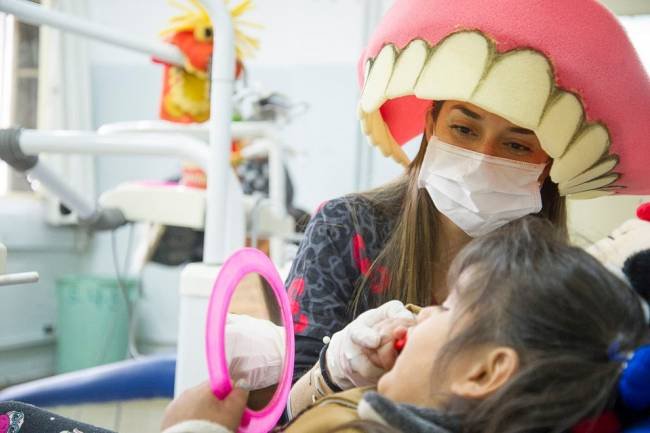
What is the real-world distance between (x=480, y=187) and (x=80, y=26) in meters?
0.95

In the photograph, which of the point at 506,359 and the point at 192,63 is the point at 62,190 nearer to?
the point at 192,63

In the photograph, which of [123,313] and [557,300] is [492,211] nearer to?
[557,300]

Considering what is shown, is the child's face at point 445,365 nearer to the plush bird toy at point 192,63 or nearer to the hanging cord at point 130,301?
the plush bird toy at point 192,63

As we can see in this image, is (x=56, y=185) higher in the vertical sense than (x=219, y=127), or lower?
lower

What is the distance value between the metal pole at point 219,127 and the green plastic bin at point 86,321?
77.3 inches

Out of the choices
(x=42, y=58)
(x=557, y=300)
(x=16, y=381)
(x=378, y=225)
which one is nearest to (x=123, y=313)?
(x=16, y=381)

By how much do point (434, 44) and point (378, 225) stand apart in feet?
1.10

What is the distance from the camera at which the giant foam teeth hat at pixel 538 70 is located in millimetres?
918

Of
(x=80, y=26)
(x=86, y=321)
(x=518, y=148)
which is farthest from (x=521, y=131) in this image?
(x=86, y=321)

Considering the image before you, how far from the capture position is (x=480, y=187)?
103 cm

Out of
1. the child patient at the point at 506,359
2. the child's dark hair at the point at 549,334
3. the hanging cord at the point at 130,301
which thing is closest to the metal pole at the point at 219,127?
the child patient at the point at 506,359

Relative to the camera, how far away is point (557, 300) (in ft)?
2.14

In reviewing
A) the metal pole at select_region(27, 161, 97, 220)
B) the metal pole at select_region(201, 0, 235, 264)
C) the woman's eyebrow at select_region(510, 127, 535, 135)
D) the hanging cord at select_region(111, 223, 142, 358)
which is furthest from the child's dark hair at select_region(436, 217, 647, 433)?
the hanging cord at select_region(111, 223, 142, 358)

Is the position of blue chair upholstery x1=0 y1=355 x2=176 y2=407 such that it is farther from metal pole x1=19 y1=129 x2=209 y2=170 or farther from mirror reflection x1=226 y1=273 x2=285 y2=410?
mirror reflection x1=226 y1=273 x2=285 y2=410
